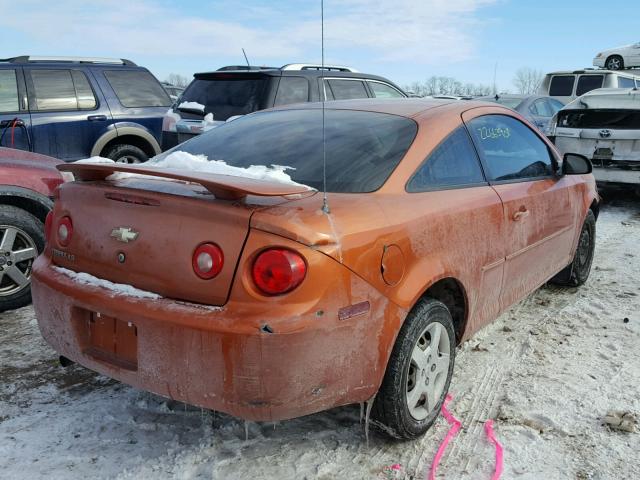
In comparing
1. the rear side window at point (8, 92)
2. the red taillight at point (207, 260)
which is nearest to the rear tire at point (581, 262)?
the red taillight at point (207, 260)

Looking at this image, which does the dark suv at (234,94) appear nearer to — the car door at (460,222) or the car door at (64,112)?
the car door at (64,112)

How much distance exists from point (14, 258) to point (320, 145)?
257 centimetres

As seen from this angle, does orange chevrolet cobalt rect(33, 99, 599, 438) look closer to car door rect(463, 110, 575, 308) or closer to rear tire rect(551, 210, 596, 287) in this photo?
car door rect(463, 110, 575, 308)

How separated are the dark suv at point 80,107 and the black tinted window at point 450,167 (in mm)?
5664

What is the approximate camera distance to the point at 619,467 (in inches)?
101

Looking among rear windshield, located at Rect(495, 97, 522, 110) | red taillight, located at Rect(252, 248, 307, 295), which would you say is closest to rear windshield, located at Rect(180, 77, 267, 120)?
red taillight, located at Rect(252, 248, 307, 295)

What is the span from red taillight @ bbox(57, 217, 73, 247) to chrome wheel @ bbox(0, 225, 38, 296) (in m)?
1.77

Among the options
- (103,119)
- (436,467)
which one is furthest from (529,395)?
(103,119)

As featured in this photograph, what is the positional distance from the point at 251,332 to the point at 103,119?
6426 mm

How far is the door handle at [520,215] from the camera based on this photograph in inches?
133

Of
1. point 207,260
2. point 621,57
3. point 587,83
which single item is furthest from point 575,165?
point 621,57

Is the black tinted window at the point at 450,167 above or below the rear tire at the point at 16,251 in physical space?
above

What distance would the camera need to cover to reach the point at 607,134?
771 centimetres

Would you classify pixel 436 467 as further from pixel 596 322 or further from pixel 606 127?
pixel 606 127
